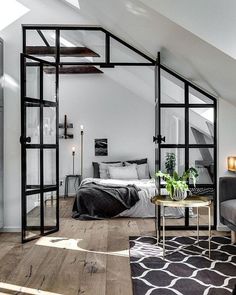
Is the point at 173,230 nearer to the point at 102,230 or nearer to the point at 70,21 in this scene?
the point at 102,230

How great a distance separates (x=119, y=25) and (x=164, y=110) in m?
1.27

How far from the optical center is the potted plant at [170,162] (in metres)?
5.30

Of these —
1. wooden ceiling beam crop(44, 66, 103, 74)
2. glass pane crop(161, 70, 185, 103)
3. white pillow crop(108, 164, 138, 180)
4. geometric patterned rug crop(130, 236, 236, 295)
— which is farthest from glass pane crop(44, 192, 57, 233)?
wooden ceiling beam crop(44, 66, 103, 74)

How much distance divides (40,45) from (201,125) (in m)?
2.42

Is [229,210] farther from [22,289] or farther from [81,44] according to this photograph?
[81,44]

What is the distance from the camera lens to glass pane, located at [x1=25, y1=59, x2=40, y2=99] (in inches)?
193

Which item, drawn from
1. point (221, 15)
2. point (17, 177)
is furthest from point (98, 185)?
point (221, 15)

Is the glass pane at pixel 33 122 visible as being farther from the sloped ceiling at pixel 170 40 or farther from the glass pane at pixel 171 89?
the glass pane at pixel 171 89

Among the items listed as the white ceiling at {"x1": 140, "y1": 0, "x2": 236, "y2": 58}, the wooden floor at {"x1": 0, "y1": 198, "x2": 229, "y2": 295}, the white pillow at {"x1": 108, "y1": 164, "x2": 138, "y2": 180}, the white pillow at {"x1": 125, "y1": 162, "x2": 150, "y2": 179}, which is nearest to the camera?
the white ceiling at {"x1": 140, "y1": 0, "x2": 236, "y2": 58}

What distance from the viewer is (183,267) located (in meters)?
3.72

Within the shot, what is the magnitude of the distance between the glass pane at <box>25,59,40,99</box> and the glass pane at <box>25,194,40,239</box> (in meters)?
1.29

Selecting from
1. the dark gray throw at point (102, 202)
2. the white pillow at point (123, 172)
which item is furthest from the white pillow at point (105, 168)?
the dark gray throw at point (102, 202)

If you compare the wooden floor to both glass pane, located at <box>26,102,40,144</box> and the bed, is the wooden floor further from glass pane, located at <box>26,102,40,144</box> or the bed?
glass pane, located at <box>26,102,40,144</box>

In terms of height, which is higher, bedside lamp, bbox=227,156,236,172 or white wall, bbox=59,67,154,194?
white wall, bbox=59,67,154,194
